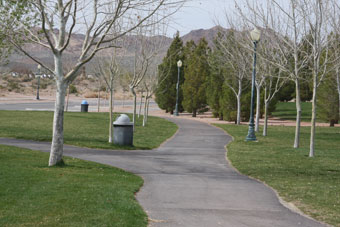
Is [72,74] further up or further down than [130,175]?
further up

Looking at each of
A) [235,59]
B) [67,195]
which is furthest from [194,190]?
[235,59]

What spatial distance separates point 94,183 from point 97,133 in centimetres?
1428

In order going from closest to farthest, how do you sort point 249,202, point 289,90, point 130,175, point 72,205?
point 72,205
point 249,202
point 130,175
point 289,90

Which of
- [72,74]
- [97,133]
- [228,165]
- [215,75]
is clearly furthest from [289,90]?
[72,74]

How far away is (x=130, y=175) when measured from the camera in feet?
41.6

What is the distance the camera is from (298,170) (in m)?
14.7

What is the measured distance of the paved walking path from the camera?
27.0ft

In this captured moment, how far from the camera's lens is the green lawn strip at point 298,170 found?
979 cm

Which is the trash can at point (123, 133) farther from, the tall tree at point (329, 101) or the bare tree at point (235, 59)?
the tall tree at point (329, 101)

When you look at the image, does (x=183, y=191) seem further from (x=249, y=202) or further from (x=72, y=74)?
(x=72, y=74)

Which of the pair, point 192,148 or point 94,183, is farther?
point 192,148

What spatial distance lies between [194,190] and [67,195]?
9.52ft

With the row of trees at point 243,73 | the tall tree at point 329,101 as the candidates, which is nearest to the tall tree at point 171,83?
the row of trees at point 243,73

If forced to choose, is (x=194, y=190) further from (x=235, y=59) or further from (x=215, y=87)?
(x=215, y=87)
